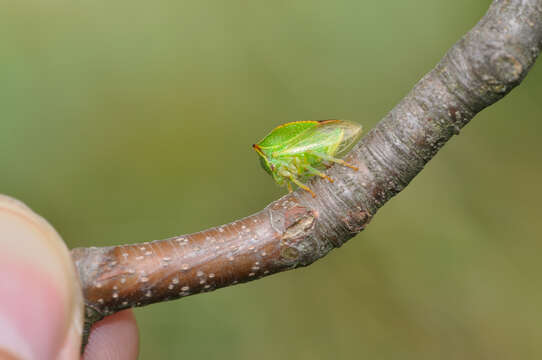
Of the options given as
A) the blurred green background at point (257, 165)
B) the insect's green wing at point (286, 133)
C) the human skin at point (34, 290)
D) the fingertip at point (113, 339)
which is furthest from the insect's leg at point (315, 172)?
the blurred green background at point (257, 165)

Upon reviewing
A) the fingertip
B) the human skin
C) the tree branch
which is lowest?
the fingertip

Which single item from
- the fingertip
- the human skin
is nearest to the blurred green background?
the fingertip

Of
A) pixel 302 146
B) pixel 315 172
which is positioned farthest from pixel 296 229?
pixel 302 146

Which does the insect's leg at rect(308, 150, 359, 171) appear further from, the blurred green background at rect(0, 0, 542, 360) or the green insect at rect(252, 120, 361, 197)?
the blurred green background at rect(0, 0, 542, 360)

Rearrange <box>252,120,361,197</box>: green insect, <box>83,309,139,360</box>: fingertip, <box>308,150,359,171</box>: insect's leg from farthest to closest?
1. <box>83,309,139,360</box>: fingertip
2. <box>252,120,361,197</box>: green insect
3. <box>308,150,359,171</box>: insect's leg

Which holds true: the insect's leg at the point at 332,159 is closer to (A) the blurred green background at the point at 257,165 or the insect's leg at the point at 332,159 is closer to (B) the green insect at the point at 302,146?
(B) the green insect at the point at 302,146

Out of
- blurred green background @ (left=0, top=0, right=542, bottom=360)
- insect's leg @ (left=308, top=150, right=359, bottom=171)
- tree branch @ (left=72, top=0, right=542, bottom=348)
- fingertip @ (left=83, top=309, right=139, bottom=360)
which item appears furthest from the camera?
blurred green background @ (left=0, top=0, right=542, bottom=360)
